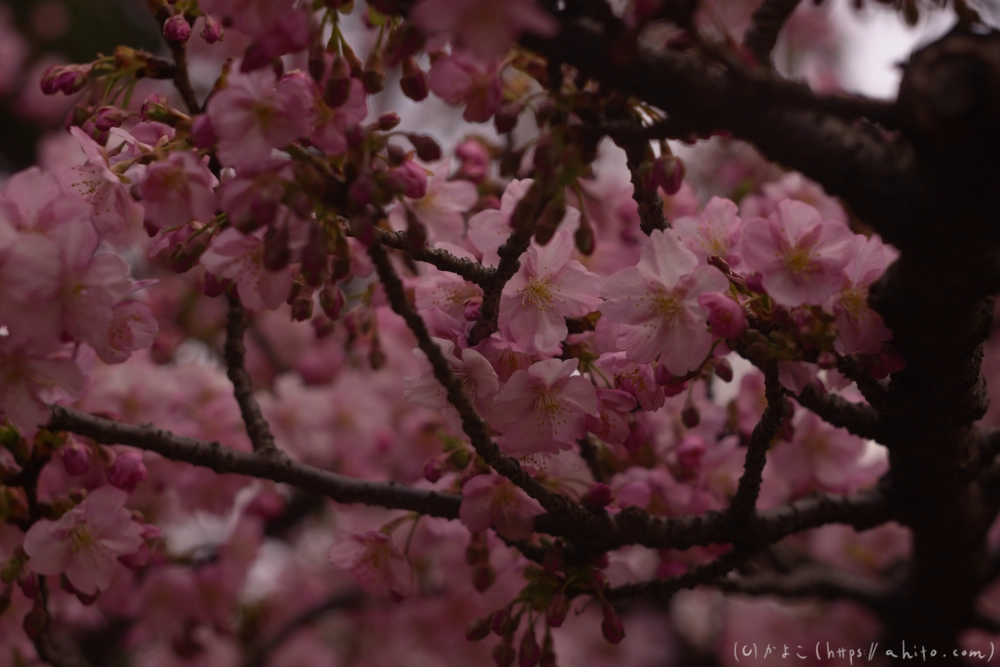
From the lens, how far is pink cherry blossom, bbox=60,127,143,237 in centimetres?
105

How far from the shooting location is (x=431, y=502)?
1.30m

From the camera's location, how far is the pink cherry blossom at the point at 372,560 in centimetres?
135

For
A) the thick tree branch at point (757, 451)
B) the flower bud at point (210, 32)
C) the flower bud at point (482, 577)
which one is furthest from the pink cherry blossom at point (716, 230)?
the flower bud at point (210, 32)

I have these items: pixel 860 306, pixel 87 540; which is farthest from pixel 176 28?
pixel 860 306

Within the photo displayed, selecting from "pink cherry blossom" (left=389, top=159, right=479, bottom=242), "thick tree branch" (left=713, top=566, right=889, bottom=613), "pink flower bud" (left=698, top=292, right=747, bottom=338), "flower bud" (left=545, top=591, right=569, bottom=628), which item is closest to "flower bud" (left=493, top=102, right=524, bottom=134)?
"pink flower bud" (left=698, top=292, right=747, bottom=338)

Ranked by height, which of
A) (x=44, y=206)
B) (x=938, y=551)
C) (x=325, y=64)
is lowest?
(x=44, y=206)

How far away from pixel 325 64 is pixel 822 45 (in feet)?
13.8

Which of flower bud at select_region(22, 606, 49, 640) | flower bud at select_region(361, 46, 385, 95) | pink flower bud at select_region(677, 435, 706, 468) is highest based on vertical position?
pink flower bud at select_region(677, 435, 706, 468)

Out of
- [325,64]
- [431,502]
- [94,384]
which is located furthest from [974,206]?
[94,384]

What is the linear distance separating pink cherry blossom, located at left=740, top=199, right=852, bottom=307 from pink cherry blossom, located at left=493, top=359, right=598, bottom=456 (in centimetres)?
29

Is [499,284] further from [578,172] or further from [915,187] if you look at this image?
[915,187]

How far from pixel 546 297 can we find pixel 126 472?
832 mm

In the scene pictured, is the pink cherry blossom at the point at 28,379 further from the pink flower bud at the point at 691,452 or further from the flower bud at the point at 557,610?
the pink flower bud at the point at 691,452

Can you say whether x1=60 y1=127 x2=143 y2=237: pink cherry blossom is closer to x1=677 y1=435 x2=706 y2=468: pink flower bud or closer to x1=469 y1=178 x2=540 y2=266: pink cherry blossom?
x1=469 y1=178 x2=540 y2=266: pink cherry blossom
